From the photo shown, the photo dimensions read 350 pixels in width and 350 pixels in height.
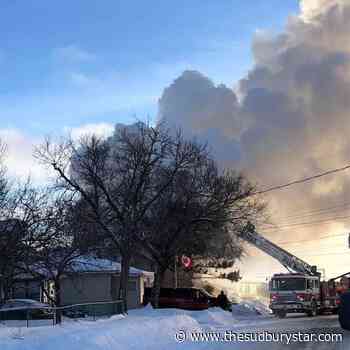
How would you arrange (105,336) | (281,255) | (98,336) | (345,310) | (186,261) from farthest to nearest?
1. (281,255)
2. (186,261)
3. (345,310)
4. (105,336)
5. (98,336)

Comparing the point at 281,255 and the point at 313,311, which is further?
the point at 281,255

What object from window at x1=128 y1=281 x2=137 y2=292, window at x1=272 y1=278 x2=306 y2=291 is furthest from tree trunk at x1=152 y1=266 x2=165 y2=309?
window at x1=128 y1=281 x2=137 y2=292

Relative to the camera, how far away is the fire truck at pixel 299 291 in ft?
123

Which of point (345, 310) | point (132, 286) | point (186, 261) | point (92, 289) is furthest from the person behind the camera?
point (132, 286)

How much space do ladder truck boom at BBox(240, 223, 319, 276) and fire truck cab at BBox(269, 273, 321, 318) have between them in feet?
13.3

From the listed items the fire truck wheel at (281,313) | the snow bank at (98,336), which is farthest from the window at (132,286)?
the snow bank at (98,336)

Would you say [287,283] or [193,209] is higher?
[193,209]

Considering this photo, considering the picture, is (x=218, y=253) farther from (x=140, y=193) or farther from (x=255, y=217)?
(x=140, y=193)

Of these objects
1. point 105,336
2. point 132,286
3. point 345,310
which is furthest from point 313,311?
point 105,336

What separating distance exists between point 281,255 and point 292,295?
7496 millimetres

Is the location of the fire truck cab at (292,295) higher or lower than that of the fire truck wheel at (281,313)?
higher

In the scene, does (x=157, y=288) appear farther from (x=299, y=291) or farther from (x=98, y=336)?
(x=98, y=336)

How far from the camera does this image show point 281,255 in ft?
148

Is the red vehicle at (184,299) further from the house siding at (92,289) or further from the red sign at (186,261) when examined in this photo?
the house siding at (92,289)
